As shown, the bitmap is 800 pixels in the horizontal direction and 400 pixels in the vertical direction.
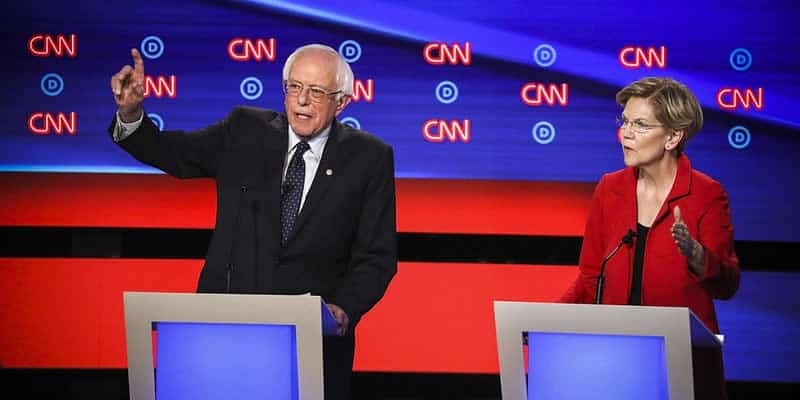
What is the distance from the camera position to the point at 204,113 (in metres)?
4.55

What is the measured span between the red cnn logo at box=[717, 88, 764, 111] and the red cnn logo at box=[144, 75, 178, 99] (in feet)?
8.08

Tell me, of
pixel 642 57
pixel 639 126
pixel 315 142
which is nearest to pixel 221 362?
pixel 315 142

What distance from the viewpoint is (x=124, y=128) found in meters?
2.80

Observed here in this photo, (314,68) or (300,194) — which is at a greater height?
(314,68)

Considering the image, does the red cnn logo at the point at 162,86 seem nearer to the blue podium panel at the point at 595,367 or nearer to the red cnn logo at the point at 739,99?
the red cnn logo at the point at 739,99

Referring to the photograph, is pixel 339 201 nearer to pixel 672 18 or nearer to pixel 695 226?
pixel 695 226

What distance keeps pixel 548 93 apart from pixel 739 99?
2.82ft

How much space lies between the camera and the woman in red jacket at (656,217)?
9.37ft

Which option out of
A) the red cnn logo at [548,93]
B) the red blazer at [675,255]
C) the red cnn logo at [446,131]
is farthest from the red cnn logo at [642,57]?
the red blazer at [675,255]

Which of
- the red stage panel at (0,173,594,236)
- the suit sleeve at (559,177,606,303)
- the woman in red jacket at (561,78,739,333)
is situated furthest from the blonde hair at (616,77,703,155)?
the red stage panel at (0,173,594,236)

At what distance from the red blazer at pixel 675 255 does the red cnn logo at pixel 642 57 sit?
1664mm

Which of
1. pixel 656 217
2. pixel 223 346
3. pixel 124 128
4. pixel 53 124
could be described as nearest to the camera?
pixel 223 346

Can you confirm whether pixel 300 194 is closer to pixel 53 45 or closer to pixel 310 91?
pixel 310 91

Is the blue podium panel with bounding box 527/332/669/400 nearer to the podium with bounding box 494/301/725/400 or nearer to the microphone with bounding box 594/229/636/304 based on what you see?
the podium with bounding box 494/301/725/400
